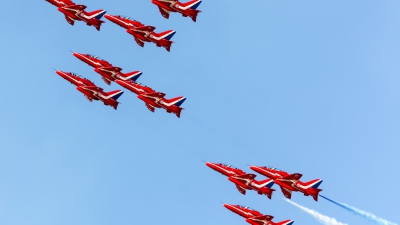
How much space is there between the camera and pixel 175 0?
18925 cm

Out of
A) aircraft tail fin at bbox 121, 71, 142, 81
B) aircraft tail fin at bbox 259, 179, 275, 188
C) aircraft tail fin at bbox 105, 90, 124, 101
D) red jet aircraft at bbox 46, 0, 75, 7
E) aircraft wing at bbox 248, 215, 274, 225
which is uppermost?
red jet aircraft at bbox 46, 0, 75, 7

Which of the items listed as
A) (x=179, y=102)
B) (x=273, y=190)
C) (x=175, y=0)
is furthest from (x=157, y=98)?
(x=273, y=190)

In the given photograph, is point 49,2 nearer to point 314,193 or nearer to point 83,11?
point 83,11

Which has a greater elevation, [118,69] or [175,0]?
[175,0]

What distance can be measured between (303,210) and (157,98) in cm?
4461

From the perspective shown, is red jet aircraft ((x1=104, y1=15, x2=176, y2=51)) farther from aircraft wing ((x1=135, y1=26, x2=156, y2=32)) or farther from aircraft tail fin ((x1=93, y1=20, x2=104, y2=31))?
aircraft tail fin ((x1=93, y1=20, x2=104, y2=31))

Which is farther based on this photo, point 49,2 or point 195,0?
point 49,2

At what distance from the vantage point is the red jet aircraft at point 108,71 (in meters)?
196

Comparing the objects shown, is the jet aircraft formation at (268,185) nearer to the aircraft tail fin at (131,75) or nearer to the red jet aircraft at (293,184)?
the red jet aircraft at (293,184)

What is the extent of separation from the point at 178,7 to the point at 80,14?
23647 mm

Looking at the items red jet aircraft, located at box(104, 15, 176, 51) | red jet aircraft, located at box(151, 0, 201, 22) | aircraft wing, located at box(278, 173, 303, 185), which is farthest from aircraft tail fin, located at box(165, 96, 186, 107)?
aircraft wing, located at box(278, 173, 303, 185)

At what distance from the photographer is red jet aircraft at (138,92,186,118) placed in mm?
189125

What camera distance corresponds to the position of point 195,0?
18738 cm

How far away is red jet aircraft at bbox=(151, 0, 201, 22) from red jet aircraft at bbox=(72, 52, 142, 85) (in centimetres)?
1668
